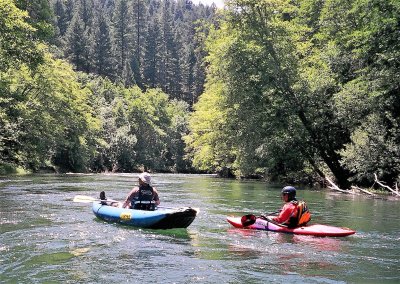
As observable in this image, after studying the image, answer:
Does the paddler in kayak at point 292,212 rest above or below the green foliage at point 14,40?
below

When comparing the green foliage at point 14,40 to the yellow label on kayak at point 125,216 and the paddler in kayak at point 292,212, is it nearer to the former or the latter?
the yellow label on kayak at point 125,216

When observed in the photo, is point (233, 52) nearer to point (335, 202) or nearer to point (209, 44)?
point (209, 44)

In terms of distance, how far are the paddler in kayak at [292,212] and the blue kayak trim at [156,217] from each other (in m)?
2.20

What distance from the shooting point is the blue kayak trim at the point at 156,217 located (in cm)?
1105

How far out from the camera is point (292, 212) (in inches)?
456

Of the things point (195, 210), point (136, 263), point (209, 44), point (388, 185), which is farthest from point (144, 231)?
point (209, 44)

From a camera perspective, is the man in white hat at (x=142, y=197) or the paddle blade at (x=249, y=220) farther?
the man in white hat at (x=142, y=197)

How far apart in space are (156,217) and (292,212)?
3.24 m

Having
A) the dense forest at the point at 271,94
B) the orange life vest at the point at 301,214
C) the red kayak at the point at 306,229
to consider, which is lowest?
the red kayak at the point at 306,229

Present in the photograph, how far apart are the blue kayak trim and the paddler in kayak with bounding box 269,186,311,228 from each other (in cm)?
220

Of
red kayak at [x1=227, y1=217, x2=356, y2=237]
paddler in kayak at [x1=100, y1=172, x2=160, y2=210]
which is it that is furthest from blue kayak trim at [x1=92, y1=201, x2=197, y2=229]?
red kayak at [x1=227, y1=217, x2=356, y2=237]

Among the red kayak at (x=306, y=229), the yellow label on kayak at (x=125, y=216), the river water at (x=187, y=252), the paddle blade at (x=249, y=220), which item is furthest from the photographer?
the paddle blade at (x=249, y=220)

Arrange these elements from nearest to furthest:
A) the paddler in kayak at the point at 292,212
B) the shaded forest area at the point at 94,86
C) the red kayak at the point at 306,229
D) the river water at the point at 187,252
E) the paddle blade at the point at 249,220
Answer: the river water at the point at 187,252
the red kayak at the point at 306,229
the paddler in kayak at the point at 292,212
the paddle blade at the point at 249,220
the shaded forest area at the point at 94,86

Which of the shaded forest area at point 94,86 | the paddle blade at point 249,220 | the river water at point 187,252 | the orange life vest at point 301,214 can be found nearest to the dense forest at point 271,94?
the shaded forest area at point 94,86
